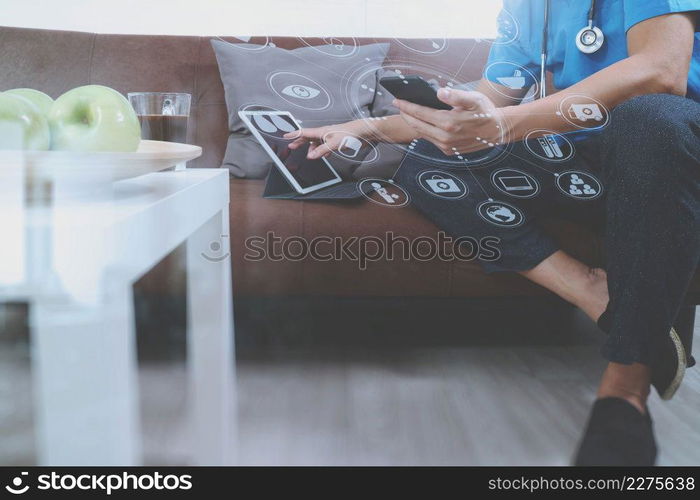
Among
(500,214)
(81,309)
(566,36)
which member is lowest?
(500,214)

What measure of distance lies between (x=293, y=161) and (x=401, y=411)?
1.28ft

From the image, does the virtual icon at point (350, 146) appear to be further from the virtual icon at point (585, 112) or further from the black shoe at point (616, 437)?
the black shoe at point (616, 437)

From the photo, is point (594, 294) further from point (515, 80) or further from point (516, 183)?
point (515, 80)

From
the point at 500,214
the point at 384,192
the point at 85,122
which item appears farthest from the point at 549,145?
the point at 85,122

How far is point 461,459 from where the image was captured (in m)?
0.48

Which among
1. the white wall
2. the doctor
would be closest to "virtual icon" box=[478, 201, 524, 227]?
the doctor

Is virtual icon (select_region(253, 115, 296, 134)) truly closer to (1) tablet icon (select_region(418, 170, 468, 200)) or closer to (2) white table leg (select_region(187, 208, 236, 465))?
(1) tablet icon (select_region(418, 170, 468, 200))

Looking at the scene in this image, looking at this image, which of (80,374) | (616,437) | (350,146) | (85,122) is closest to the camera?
(80,374)

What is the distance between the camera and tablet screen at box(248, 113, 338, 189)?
2.61 ft

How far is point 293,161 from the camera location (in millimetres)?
804

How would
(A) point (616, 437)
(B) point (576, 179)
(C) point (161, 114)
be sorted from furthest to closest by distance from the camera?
(B) point (576, 179), (C) point (161, 114), (A) point (616, 437)

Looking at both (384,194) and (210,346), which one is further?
(384,194)

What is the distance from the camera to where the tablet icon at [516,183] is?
0.75m
